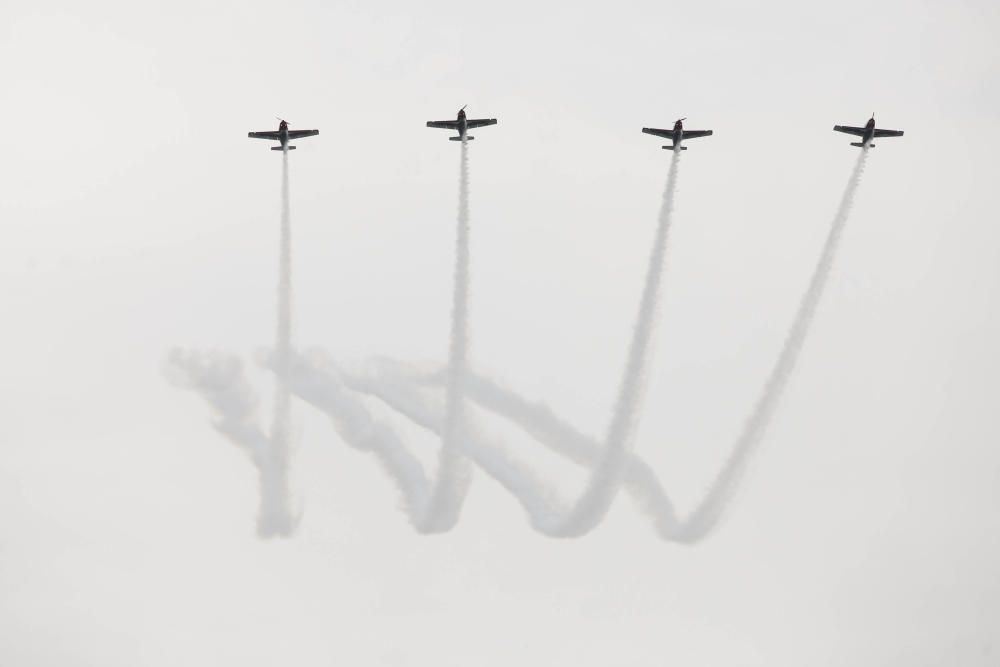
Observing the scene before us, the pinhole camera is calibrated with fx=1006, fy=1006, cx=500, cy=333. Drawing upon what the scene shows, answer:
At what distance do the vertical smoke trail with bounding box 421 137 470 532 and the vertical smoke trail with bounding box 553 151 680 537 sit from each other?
20.9 ft

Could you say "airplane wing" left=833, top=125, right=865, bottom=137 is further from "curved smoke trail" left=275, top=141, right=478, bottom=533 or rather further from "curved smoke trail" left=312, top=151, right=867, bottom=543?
"curved smoke trail" left=275, top=141, right=478, bottom=533

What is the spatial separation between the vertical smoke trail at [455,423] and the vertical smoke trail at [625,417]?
638 centimetres

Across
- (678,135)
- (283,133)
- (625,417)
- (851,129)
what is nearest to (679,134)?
(678,135)

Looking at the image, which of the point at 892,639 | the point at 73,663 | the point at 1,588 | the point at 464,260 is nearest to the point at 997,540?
the point at 892,639

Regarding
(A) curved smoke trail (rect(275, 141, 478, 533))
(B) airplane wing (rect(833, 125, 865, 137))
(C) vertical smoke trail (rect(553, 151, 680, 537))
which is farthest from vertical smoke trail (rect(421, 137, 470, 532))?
(B) airplane wing (rect(833, 125, 865, 137))

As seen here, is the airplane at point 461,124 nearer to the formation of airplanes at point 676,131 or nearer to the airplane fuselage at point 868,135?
the formation of airplanes at point 676,131

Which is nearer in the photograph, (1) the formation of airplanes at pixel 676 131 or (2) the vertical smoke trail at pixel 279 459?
(1) the formation of airplanes at pixel 676 131

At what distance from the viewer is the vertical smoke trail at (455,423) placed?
188 ft

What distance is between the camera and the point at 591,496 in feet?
190

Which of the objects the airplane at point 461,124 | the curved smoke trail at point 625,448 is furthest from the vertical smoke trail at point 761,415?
the airplane at point 461,124

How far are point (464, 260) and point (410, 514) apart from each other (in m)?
15.4

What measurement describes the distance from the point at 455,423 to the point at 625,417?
9842 millimetres

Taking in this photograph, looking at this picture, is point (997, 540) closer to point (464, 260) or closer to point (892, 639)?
point (892, 639)

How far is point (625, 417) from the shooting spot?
57531 millimetres
